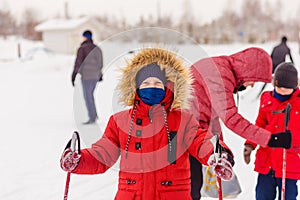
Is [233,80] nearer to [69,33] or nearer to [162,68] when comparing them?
[162,68]

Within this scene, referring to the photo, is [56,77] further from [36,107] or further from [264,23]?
[264,23]

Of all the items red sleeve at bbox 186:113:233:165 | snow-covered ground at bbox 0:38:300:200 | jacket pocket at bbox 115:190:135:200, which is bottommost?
snow-covered ground at bbox 0:38:300:200

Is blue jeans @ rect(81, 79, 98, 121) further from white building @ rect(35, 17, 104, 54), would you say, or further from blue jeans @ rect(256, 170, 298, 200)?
white building @ rect(35, 17, 104, 54)

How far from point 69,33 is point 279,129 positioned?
114 feet

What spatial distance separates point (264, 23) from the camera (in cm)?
6162

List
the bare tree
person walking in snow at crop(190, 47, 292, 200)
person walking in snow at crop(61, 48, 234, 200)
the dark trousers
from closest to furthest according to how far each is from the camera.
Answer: person walking in snow at crop(61, 48, 234, 200), person walking in snow at crop(190, 47, 292, 200), the dark trousers, the bare tree

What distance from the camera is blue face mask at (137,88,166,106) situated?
7.07ft

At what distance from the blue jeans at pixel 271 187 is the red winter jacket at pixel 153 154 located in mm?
1164

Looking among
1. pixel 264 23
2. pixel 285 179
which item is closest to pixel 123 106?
pixel 285 179

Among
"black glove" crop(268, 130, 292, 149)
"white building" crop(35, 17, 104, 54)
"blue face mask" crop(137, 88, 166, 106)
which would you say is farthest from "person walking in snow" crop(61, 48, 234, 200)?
"white building" crop(35, 17, 104, 54)

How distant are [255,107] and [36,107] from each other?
5.43 metres

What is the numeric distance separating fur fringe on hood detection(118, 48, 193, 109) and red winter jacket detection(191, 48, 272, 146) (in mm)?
490

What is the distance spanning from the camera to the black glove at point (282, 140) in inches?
106

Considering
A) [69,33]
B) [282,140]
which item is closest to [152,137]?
[282,140]
